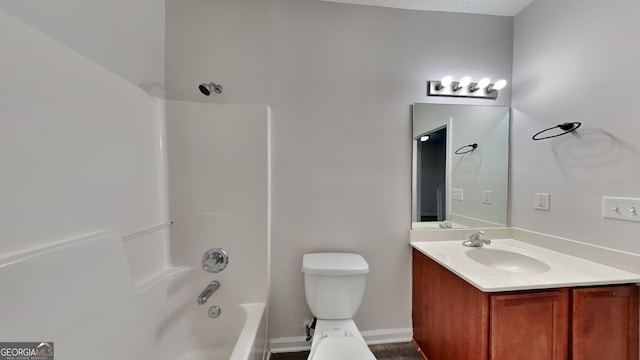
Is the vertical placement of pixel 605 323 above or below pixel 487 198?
below

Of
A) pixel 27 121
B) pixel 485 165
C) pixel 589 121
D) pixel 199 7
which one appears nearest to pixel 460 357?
pixel 485 165

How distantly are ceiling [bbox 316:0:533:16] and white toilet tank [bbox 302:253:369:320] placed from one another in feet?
6.12

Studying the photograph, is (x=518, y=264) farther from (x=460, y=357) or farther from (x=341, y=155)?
(x=341, y=155)

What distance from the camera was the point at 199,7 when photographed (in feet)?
5.22

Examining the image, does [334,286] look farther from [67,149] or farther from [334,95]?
[67,149]

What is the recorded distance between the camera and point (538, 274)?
3.70ft

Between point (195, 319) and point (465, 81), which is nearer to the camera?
point (195, 319)

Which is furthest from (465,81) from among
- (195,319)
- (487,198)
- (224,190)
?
(195,319)

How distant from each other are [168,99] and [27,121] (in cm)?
87

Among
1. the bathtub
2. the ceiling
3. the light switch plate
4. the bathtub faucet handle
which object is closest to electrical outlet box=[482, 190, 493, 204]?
the light switch plate

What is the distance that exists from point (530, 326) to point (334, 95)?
1.70 meters

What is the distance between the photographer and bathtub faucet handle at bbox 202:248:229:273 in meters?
1.52

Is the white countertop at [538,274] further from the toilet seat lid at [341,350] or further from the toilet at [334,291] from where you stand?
the toilet seat lid at [341,350]

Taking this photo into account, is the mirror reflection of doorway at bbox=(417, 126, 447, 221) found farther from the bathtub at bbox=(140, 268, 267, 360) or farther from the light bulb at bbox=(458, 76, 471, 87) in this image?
the bathtub at bbox=(140, 268, 267, 360)
